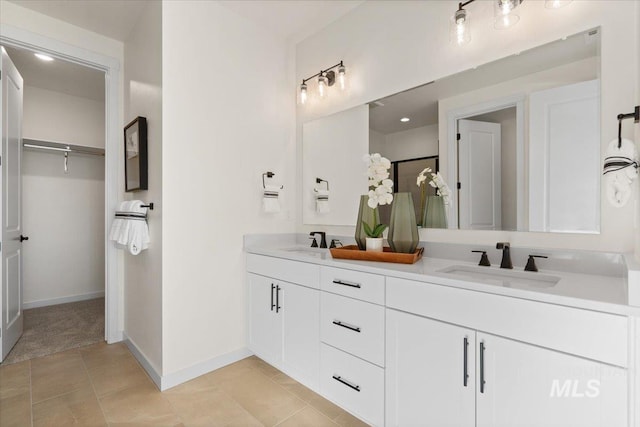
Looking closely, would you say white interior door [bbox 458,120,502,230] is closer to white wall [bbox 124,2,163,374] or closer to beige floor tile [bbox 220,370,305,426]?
beige floor tile [bbox 220,370,305,426]

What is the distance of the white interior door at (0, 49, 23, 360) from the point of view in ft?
8.05

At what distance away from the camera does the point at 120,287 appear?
2.84 meters

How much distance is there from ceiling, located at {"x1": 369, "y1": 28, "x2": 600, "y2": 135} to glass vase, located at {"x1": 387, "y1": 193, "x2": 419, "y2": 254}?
0.55 m

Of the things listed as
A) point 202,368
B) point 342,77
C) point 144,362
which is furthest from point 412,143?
point 144,362

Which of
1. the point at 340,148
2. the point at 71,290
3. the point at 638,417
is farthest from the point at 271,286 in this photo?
the point at 71,290

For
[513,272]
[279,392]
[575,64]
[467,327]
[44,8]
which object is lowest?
[279,392]

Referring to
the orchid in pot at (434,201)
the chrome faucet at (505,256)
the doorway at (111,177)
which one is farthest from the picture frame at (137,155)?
the chrome faucet at (505,256)

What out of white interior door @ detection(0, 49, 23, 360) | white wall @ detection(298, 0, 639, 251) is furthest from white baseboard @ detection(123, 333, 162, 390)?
white wall @ detection(298, 0, 639, 251)

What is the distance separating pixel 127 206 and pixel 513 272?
8.01 ft

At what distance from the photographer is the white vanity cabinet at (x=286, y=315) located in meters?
1.91

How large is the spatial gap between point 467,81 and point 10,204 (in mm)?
3497

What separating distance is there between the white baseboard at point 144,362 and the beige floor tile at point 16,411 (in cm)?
62

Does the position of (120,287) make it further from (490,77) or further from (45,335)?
(490,77)

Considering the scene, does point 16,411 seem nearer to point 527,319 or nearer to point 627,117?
point 527,319
